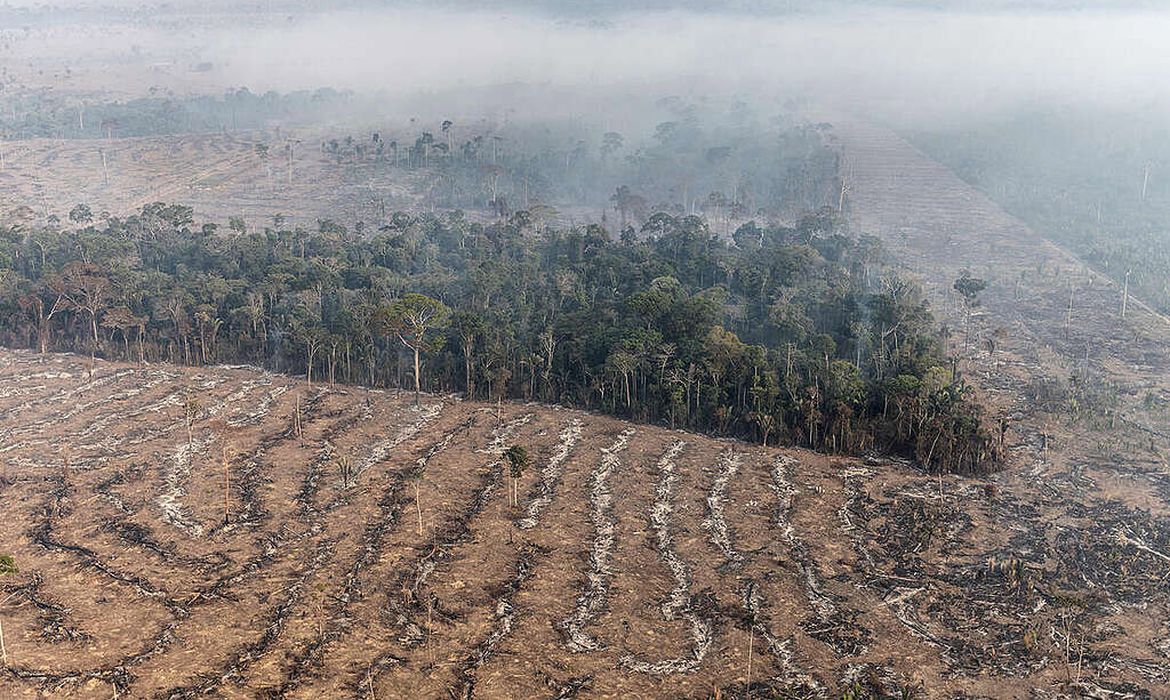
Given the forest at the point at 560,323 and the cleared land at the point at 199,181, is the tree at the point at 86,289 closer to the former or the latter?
the forest at the point at 560,323

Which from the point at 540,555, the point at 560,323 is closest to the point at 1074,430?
the point at 560,323

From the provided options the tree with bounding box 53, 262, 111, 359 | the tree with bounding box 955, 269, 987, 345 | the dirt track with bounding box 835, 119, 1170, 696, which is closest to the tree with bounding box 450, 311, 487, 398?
the tree with bounding box 53, 262, 111, 359

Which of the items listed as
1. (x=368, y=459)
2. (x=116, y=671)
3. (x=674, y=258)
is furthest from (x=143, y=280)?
(x=116, y=671)

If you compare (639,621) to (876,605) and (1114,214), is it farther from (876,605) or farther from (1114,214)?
(1114,214)

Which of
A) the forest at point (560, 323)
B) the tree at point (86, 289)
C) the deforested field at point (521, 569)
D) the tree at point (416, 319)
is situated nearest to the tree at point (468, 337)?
the forest at point (560, 323)

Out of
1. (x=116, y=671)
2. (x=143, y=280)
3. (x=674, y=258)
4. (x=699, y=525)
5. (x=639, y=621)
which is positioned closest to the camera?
(x=116, y=671)

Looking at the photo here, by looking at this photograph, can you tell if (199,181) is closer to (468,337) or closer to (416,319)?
(468,337)
